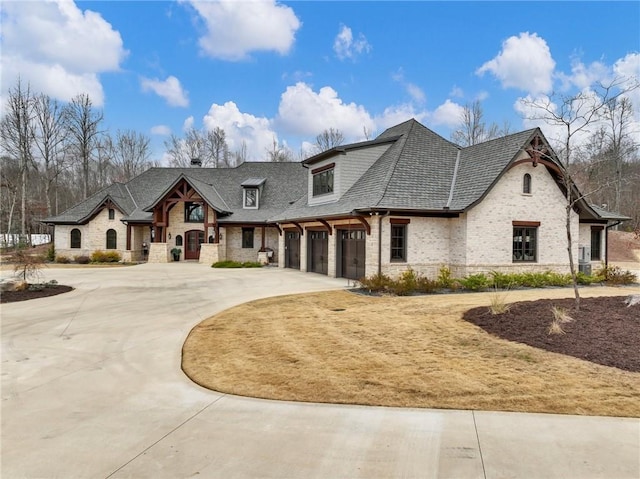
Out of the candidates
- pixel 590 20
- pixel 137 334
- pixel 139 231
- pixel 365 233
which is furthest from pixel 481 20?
pixel 139 231

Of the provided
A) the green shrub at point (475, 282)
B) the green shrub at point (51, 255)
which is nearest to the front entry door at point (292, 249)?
the green shrub at point (475, 282)

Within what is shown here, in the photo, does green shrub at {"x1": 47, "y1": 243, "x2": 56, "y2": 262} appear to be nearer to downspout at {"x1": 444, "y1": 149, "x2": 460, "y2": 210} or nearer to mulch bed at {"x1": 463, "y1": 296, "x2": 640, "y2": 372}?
downspout at {"x1": 444, "y1": 149, "x2": 460, "y2": 210}

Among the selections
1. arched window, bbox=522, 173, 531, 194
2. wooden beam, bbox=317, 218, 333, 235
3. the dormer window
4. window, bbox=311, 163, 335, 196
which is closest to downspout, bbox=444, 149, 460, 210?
arched window, bbox=522, 173, 531, 194

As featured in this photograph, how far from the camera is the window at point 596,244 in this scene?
71.5 ft

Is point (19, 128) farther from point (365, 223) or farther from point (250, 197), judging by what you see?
point (365, 223)

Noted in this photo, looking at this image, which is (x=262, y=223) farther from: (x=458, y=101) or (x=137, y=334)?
(x=458, y=101)

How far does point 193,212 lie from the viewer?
100 feet

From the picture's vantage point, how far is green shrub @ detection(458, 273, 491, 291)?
51.0 feet

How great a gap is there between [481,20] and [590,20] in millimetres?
3915

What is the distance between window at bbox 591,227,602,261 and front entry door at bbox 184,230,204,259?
26775 millimetres

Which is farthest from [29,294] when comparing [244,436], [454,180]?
[454,180]

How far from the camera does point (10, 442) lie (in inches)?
154

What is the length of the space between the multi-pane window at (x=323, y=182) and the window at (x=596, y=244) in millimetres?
15297

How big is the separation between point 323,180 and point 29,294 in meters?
15.0
